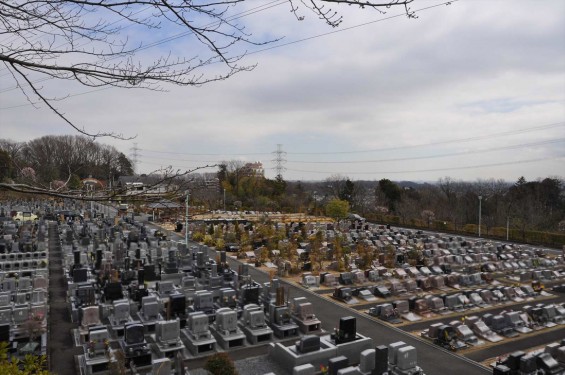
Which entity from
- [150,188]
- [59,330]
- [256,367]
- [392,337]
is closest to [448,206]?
[392,337]

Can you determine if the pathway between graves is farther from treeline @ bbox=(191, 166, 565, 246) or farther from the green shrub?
treeline @ bbox=(191, 166, 565, 246)

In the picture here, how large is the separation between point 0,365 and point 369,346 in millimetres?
8338

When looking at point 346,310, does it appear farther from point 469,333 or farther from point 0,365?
point 0,365

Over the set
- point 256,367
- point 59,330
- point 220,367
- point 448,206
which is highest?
point 448,206

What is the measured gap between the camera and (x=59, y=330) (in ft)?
37.9

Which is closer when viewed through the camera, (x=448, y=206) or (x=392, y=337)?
(x=392, y=337)

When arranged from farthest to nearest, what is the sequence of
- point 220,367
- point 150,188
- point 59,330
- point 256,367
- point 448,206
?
point 448,206
point 59,330
point 256,367
point 220,367
point 150,188

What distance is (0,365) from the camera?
13.2 feet

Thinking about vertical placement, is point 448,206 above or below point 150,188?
below

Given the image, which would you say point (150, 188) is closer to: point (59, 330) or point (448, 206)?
point (59, 330)

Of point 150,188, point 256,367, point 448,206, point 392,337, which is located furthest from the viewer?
point 448,206

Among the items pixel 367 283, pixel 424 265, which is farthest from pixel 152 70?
pixel 424 265

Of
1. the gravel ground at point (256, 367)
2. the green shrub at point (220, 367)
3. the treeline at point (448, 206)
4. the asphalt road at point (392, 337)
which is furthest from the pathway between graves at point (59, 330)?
Answer: the treeline at point (448, 206)

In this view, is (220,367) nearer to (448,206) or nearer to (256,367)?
(256,367)
